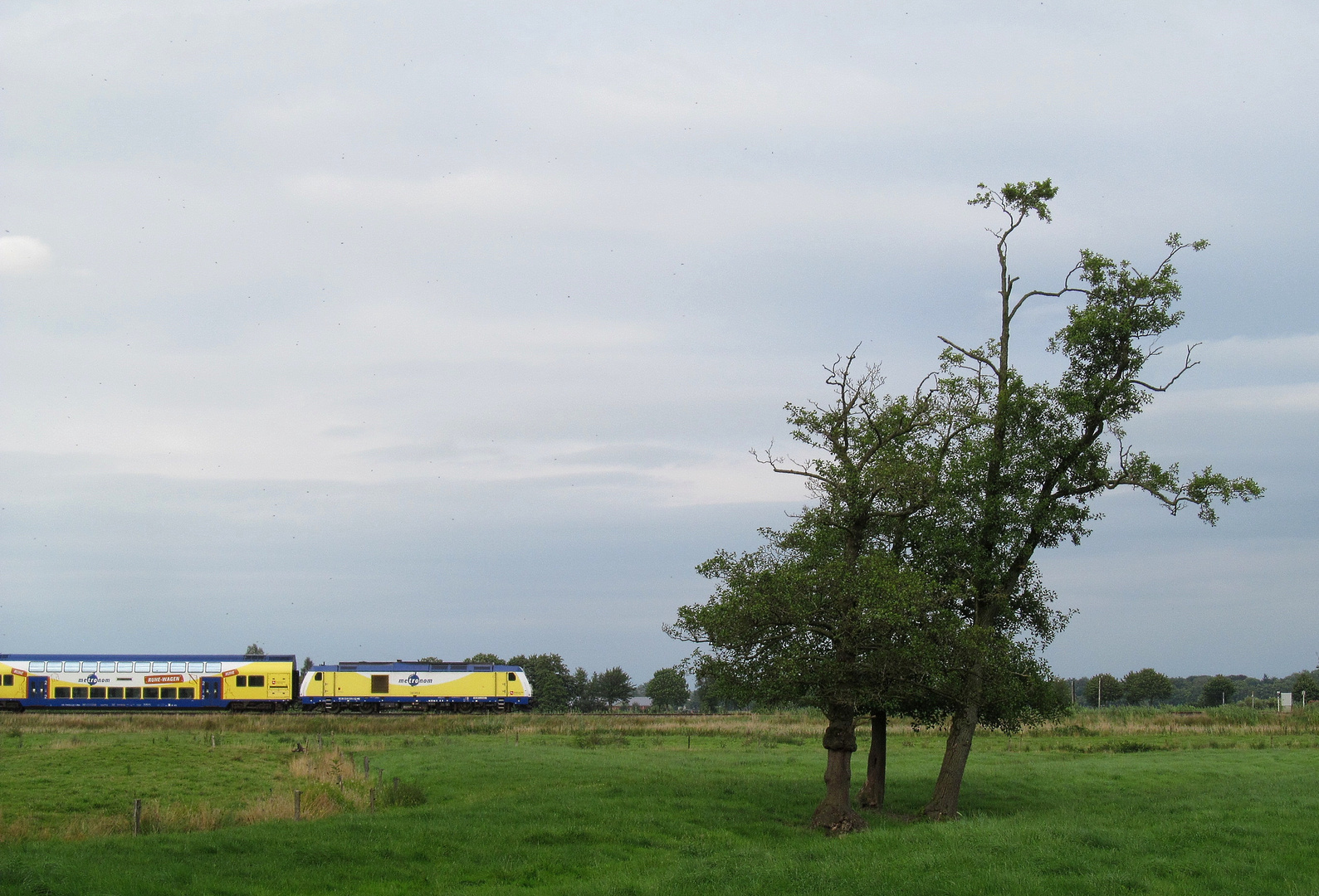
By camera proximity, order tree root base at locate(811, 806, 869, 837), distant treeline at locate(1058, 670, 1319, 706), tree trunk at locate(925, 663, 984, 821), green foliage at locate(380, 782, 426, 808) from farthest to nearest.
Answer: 1. distant treeline at locate(1058, 670, 1319, 706)
2. green foliage at locate(380, 782, 426, 808)
3. tree trunk at locate(925, 663, 984, 821)
4. tree root base at locate(811, 806, 869, 837)

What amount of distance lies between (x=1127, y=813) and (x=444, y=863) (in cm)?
1998

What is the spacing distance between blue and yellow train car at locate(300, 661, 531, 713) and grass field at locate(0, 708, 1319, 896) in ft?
66.5

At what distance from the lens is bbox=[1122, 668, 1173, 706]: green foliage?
145 meters

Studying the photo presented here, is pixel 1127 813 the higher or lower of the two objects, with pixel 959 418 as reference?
lower

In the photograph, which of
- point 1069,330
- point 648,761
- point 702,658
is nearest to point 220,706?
point 648,761

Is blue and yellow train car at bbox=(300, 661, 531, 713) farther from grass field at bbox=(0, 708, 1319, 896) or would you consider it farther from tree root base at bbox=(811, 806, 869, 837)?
tree root base at bbox=(811, 806, 869, 837)

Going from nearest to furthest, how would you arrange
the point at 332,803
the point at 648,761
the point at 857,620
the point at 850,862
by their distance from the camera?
1. the point at 850,862
2. the point at 857,620
3. the point at 332,803
4. the point at 648,761

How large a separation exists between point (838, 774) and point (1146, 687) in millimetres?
138073

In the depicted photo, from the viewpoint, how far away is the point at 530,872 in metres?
20.8

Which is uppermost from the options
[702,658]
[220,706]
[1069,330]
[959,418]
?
[1069,330]

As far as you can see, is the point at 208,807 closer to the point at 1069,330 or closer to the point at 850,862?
the point at 850,862

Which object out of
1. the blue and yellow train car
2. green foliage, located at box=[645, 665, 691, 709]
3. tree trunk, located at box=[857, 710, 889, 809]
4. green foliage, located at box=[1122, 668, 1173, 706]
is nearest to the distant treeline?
green foliage, located at box=[1122, 668, 1173, 706]

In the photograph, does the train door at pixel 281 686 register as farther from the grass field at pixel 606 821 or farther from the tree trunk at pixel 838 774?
the tree trunk at pixel 838 774

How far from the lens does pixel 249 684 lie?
72.5 m
